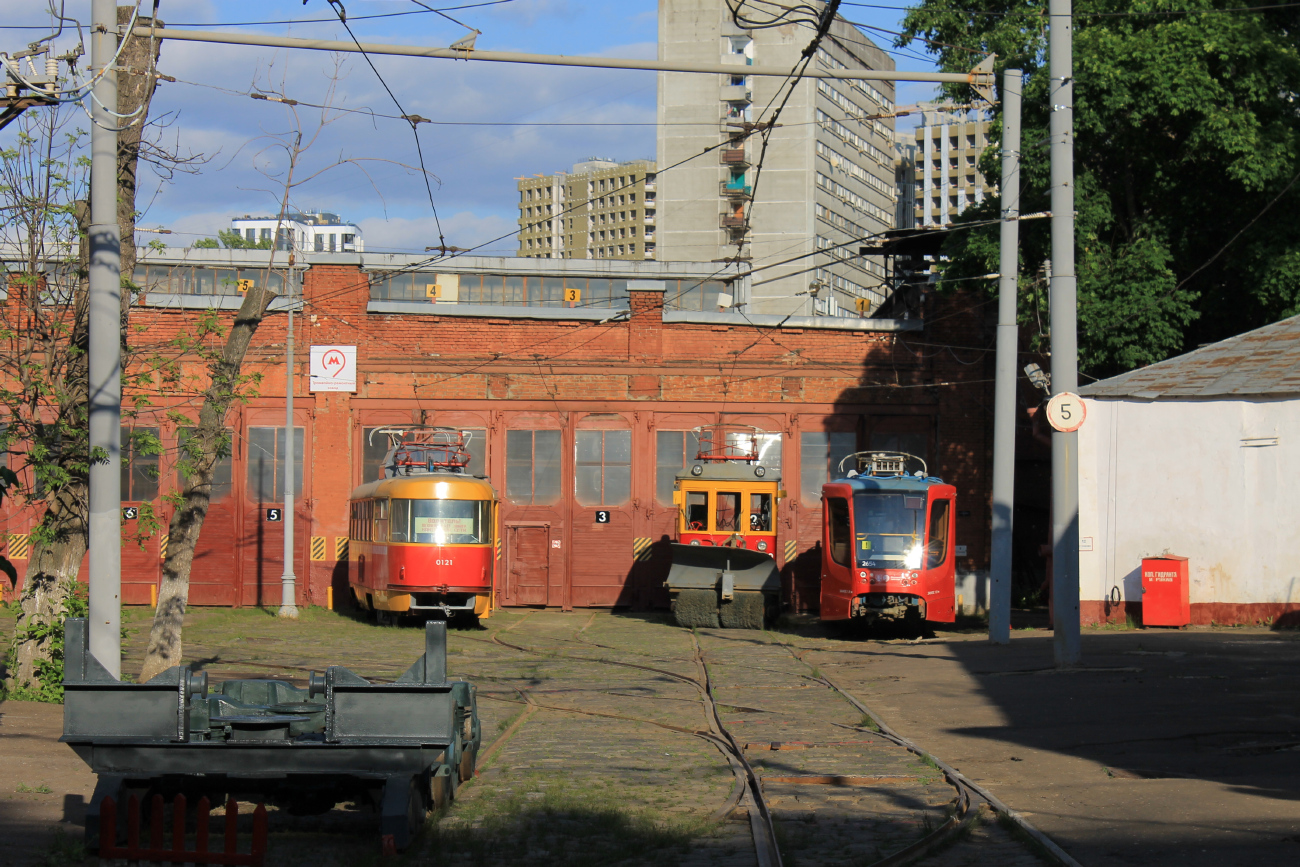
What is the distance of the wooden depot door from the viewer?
29578 millimetres

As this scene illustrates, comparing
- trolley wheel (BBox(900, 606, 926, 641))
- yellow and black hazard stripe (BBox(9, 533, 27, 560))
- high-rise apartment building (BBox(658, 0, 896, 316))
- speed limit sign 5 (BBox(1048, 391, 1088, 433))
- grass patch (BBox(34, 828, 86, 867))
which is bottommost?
trolley wheel (BBox(900, 606, 926, 641))

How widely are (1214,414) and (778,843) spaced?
1613 centimetres

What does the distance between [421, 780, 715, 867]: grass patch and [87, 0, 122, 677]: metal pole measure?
3818mm

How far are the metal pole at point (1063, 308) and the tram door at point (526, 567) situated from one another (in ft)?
51.4

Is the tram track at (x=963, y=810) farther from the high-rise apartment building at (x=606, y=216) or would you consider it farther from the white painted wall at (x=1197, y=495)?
the high-rise apartment building at (x=606, y=216)

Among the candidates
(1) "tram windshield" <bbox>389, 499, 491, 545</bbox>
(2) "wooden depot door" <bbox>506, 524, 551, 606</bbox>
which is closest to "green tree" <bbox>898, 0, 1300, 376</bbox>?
(1) "tram windshield" <bbox>389, 499, 491, 545</bbox>

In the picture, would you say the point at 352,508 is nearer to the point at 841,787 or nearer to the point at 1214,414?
the point at 1214,414

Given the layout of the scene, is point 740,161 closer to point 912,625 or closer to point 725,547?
point 912,625

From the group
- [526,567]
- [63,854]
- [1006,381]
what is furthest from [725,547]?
[63,854]

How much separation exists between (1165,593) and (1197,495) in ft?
6.05

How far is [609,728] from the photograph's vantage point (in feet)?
40.0

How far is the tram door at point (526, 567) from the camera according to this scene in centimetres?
2958

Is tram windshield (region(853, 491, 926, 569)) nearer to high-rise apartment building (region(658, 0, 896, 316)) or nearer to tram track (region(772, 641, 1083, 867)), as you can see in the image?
tram track (region(772, 641, 1083, 867))

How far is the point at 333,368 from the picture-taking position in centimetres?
2938
